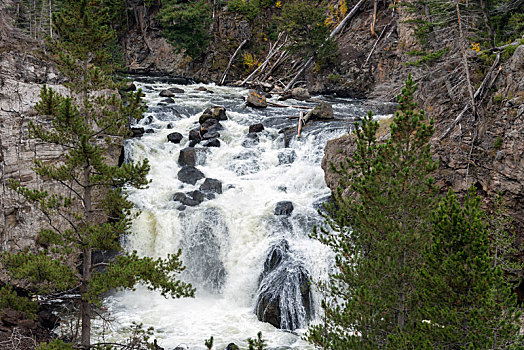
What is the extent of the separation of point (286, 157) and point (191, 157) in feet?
16.0

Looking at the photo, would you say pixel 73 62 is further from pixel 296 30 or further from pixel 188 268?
pixel 296 30

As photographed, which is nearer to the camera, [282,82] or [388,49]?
[388,49]

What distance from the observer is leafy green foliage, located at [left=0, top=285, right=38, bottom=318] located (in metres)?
9.02

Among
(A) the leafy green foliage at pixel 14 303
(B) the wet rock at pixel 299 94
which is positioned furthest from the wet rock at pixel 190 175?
(B) the wet rock at pixel 299 94

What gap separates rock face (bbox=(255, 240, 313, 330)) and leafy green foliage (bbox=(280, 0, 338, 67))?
79.8 ft

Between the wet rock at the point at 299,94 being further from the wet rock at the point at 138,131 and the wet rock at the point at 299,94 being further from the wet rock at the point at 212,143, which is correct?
the wet rock at the point at 138,131

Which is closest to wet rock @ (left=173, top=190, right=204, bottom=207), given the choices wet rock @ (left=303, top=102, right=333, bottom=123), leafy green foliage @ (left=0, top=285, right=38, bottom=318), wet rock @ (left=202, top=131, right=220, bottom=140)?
wet rock @ (left=202, top=131, right=220, bottom=140)

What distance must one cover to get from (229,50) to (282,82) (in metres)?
9.23

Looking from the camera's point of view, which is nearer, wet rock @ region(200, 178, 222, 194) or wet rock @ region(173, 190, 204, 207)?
wet rock @ region(173, 190, 204, 207)

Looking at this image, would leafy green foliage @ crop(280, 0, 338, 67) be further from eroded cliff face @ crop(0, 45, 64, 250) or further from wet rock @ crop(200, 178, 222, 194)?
eroded cliff face @ crop(0, 45, 64, 250)

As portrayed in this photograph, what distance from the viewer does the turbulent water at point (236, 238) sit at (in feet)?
41.7

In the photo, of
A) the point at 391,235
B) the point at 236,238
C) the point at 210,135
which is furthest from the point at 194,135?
the point at 391,235

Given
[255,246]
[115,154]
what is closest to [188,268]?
[255,246]

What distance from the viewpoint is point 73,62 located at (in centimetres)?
945
